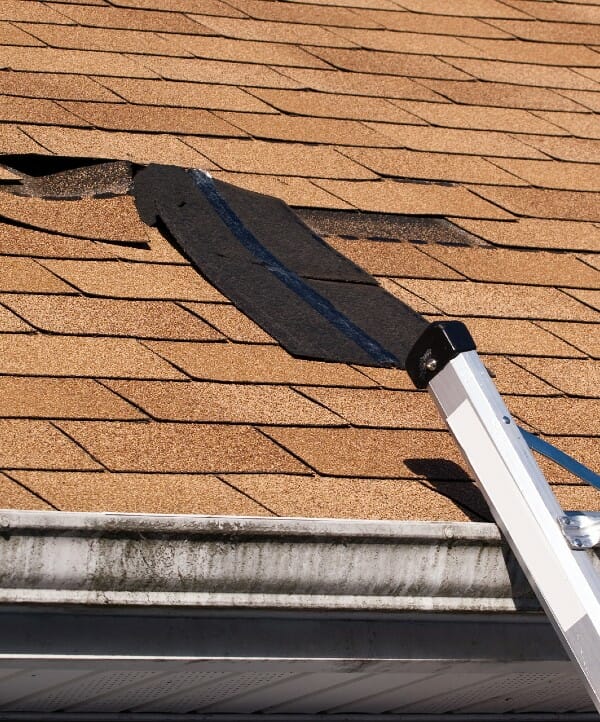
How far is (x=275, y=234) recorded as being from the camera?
3.62 m

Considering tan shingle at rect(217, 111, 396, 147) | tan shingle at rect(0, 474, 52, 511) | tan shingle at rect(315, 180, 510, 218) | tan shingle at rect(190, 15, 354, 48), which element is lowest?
tan shingle at rect(0, 474, 52, 511)

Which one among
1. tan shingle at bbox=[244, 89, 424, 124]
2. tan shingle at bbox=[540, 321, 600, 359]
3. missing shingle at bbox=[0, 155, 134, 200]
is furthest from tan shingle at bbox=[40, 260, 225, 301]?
tan shingle at bbox=[244, 89, 424, 124]

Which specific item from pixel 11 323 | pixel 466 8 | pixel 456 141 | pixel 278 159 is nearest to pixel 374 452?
pixel 11 323

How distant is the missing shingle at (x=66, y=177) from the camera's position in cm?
363

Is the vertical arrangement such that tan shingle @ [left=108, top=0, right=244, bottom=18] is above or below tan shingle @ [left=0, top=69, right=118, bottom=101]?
above

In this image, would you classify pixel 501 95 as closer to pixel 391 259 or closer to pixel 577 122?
pixel 577 122

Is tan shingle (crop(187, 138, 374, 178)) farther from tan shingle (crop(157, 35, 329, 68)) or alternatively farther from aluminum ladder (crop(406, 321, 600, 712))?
aluminum ladder (crop(406, 321, 600, 712))

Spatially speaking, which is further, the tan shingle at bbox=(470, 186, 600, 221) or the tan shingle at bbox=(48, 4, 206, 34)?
the tan shingle at bbox=(48, 4, 206, 34)

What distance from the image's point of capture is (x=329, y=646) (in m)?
2.42

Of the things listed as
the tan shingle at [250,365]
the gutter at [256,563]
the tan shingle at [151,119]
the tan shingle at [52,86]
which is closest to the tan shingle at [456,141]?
the tan shingle at [151,119]

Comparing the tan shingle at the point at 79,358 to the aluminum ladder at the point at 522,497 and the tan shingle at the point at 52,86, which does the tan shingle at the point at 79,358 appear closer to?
the aluminum ladder at the point at 522,497

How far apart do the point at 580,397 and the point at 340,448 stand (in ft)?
2.45

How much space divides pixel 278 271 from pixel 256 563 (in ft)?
4.57

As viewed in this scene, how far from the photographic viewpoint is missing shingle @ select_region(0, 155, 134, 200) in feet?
11.9
